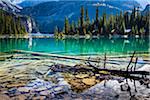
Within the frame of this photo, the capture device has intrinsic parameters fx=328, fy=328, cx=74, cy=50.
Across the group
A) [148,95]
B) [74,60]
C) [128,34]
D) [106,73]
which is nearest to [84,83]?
[106,73]

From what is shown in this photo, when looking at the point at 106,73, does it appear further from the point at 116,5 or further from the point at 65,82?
the point at 116,5

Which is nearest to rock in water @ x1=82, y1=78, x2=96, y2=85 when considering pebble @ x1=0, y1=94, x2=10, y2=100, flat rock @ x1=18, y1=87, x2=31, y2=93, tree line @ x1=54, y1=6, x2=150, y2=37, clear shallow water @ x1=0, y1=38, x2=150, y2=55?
flat rock @ x1=18, y1=87, x2=31, y2=93

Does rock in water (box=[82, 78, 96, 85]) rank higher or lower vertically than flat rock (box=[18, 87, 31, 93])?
higher

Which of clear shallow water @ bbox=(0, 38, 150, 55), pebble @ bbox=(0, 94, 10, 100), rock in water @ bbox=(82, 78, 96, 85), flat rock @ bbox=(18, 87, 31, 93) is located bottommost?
pebble @ bbox=(0, 94, 10, 100)

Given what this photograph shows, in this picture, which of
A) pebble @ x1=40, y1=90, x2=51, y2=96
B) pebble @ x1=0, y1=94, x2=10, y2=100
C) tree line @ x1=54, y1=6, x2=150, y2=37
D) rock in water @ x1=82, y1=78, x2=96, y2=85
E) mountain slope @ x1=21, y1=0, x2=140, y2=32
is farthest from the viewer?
mountain slope @ x1=21, y1=0, x2=140, y2=32

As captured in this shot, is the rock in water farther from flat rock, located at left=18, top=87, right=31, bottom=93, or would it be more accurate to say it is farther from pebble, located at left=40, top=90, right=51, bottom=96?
flat rock, located at left=18, top=87, right=31, bottom=93

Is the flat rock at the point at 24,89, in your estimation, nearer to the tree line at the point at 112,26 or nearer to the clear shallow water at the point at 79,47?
the clear shallow water at the point at 79,47

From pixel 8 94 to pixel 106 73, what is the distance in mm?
2985

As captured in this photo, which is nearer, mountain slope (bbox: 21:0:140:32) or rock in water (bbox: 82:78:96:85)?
rock in water (bbox: 82:78:96:85)

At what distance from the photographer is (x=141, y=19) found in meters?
42.1

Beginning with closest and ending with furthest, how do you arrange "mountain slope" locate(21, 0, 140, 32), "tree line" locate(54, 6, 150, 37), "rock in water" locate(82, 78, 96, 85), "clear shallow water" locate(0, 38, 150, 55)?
"rock in water" locate(82, 78, 96, 85)
"clear shallow water" locate(0, 38, 150, 55)
"tree line" locate(54, 6, 150, 37)
"mountain slope" locate(21, 0, 140, 32)

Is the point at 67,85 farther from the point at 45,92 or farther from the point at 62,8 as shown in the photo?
the point at 62,8

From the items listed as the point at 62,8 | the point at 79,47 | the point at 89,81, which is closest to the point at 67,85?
the point at 89,81

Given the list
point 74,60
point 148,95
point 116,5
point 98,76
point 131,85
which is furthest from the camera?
point 116,5
